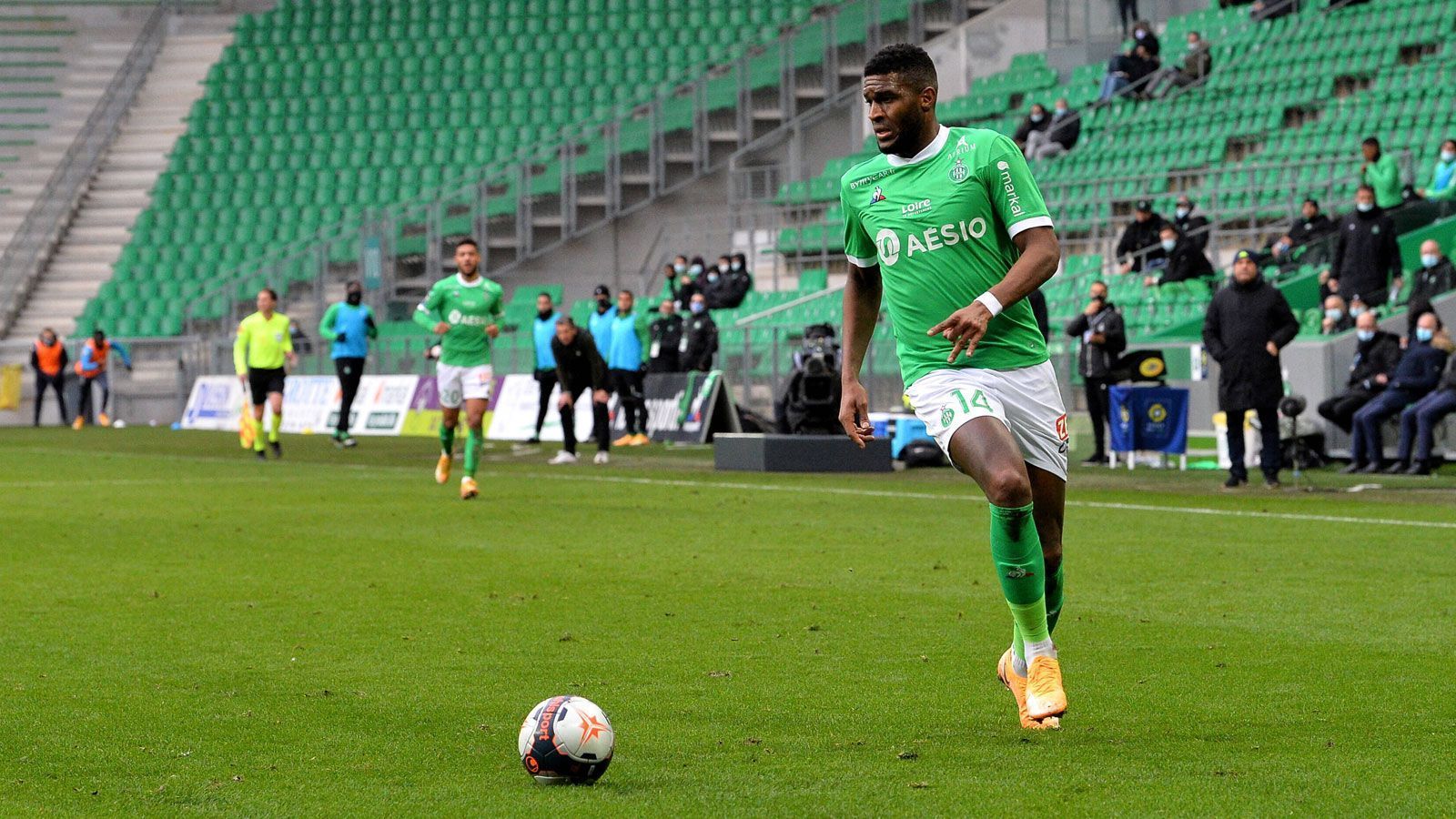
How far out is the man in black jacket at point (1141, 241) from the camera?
2680cm

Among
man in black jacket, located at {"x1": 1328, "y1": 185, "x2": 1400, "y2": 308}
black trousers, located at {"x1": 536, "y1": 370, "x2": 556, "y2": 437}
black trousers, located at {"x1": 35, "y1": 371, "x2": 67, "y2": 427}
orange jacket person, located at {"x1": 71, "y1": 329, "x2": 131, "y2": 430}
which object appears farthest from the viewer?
black trousers, located at {"x1": 35, "y1": 371, "x2": 67, "y2": 427}

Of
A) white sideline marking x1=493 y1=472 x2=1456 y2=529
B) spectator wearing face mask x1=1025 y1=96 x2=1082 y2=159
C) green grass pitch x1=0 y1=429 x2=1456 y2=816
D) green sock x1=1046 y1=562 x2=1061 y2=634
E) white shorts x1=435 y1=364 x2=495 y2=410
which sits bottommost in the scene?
green grass pitch x1=0 y1=429 x2=1456 y2=816

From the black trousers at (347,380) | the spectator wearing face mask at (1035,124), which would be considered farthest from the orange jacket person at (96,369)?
the spectator wearing face mask at (1035,124)

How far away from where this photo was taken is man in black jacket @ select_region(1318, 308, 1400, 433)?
1944cm

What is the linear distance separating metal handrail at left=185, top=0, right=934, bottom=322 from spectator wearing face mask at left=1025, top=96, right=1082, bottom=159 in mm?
9038

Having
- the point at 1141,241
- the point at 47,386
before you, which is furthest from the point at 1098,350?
the point at 47,386

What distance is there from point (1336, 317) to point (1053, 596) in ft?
53.3

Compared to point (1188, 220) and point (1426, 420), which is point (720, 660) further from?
point (1188, 220)

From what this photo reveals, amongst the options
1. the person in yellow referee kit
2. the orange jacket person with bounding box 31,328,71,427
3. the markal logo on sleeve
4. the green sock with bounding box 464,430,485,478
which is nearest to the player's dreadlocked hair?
the markal logo on sleeve

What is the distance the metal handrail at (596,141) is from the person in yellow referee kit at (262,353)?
53.7ft

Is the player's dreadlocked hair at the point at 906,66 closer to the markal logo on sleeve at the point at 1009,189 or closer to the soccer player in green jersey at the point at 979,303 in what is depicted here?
the soccer player in green jersey at the point at 979,303

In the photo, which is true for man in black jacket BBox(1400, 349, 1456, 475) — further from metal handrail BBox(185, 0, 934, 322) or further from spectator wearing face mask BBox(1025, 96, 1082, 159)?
metal handrail BBox(185, 0, 934, 322)

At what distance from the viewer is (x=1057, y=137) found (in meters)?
32.9

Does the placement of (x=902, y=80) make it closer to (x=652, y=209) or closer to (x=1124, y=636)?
(x=1124, y=636)
